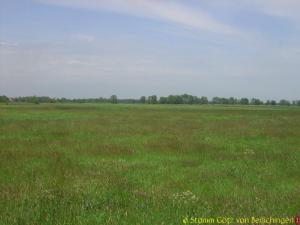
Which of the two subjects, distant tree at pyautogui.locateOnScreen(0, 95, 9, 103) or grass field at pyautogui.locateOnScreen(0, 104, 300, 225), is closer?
grass field at pyautogui.locateOnScreen(0, 104, 300, 225)

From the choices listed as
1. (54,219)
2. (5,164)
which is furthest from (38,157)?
(54,219)

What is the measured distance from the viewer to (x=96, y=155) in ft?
51.7

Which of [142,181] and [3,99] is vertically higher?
[3,99]

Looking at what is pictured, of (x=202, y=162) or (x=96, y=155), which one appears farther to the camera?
(x=96, y=155)

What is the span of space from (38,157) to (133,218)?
341 inches

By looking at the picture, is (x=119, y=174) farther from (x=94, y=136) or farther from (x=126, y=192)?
(x=94, y=136)

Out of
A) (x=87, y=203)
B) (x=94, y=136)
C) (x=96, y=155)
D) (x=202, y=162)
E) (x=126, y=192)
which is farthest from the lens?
(x=94, y=136)

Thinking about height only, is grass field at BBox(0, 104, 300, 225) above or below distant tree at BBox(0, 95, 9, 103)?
below

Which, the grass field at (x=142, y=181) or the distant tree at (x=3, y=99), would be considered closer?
the grass field at (x=142, y=181)

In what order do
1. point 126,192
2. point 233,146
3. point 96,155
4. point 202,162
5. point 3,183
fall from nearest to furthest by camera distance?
point 126,192 → point 3,183 → point 202,162 → point 96,155 → point 233,146

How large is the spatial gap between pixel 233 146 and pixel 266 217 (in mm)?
11619

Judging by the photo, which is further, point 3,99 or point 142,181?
point 3,99

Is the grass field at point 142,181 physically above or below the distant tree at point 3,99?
below

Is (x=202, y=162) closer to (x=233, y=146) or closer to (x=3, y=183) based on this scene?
(x=233, y=146)
